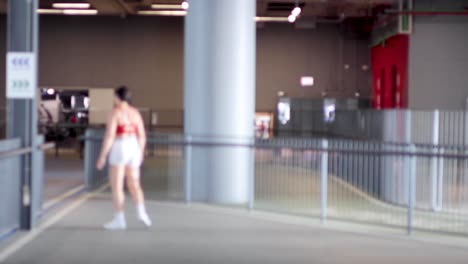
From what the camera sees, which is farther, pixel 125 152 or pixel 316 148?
pixel 316 148

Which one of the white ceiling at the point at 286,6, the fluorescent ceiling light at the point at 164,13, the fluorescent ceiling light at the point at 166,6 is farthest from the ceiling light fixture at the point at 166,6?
the fluorescent ceiling light at the point at 164,13

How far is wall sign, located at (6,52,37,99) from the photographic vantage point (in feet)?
35.4

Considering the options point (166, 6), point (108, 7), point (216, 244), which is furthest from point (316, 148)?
point (108, 7)

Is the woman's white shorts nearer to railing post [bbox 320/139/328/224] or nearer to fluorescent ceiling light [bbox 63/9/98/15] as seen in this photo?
railing post [bbox 320/139/328/224]

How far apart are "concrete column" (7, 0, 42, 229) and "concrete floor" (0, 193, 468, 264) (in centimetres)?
54

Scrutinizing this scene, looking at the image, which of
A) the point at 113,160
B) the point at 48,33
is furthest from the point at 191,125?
the point at 48,33

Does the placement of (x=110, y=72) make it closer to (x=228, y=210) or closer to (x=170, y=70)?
(x=170, y=70)

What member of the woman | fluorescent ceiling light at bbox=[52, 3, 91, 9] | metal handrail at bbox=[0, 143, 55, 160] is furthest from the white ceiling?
metal handrail at bbox=[0, 143, 55, 160]

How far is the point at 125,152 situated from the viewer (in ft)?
36.4

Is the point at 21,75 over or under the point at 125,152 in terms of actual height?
over

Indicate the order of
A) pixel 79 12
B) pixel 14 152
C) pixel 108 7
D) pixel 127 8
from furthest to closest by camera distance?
pixel 79 12 < pixel 127 8 < pixel 108 7 < pixel 14 152

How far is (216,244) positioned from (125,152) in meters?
1.96

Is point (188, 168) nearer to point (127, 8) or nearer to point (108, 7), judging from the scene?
point (108, 7)

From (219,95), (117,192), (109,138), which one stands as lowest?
(117,192)
